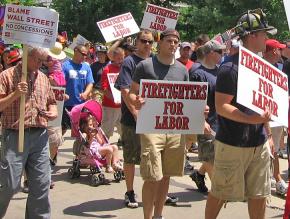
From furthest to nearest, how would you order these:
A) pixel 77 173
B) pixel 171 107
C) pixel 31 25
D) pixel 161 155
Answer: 1. pixel 77 173
2. pixel 161 155
3. pixel 171 107
4. pixel 31 25

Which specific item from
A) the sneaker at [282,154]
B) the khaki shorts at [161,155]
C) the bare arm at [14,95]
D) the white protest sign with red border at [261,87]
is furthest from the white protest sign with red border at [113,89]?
the white protest sign with red border at [261,87]

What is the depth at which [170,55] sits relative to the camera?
18.3 ft

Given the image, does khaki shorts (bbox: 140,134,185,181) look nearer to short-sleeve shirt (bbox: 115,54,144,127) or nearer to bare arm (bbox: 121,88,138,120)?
bare arm (bbox: 121,88,138,120)

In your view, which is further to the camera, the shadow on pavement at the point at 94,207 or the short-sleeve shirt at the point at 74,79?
the short-sleeve shirt at the point at 74,79

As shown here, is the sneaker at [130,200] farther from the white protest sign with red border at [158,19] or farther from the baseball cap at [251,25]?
the white protest sign with red border at [158,19]

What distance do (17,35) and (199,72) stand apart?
224 cm

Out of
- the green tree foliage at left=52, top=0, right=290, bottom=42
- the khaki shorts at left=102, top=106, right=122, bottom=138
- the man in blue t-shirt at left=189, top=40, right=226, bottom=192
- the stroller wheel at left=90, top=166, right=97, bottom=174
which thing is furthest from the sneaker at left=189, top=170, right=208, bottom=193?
the green tree foliage at left=52, top=0, right=290, bottom=42

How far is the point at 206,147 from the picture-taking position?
263 inches

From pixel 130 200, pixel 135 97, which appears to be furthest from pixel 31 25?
pixel 130 200

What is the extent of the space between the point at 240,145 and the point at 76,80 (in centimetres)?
441

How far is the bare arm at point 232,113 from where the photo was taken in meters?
4.31

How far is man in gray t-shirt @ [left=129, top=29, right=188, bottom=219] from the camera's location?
17.6 feet

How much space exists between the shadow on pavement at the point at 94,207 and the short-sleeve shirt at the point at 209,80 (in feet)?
4.75

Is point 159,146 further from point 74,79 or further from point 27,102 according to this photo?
point 74,79
